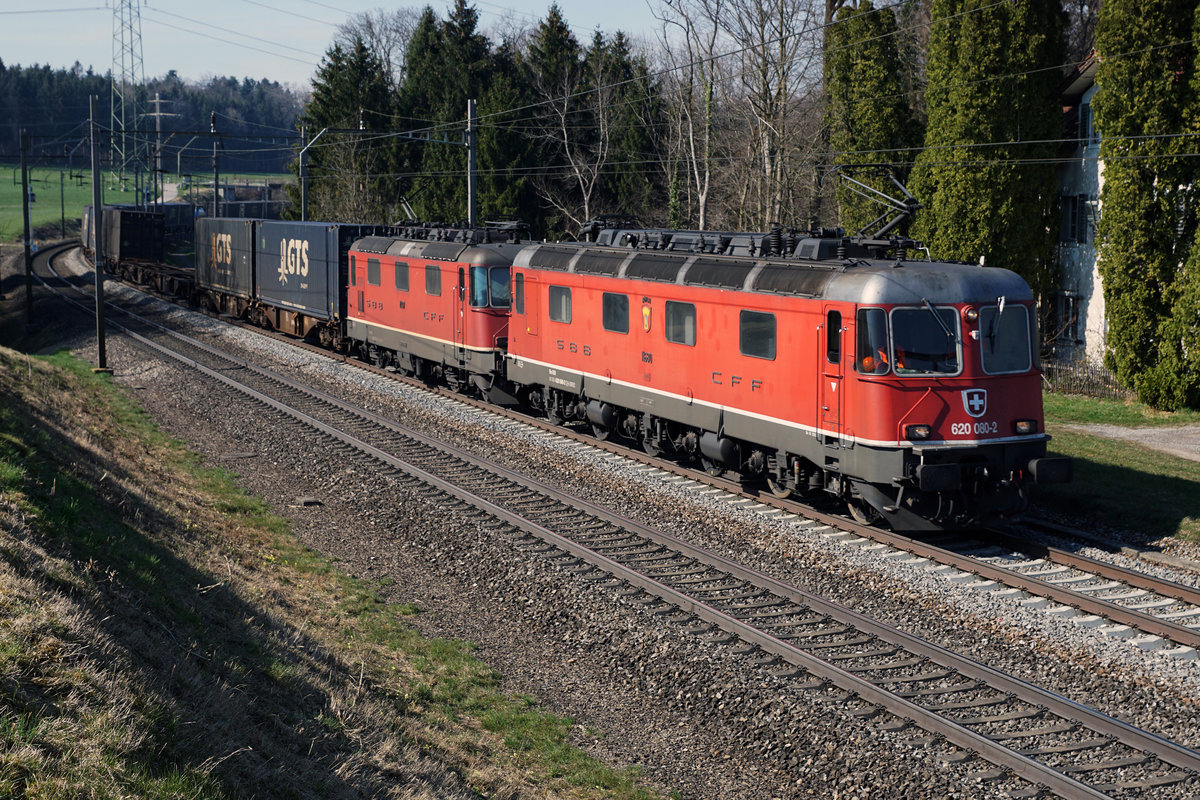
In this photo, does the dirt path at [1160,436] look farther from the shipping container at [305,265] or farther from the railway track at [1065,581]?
the shipping container at [305,265]

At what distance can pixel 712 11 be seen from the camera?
38625 mm

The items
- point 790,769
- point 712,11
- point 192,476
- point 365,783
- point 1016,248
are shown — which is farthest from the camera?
point 712,11

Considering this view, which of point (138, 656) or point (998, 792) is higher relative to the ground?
point (138, 656)

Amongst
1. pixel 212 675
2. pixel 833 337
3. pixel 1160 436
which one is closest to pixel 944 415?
pixel 833 337

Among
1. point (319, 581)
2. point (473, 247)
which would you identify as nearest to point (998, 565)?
point (319, 581)

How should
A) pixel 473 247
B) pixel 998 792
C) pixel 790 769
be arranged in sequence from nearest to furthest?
pixel 998 792, pixel 790 769, pixel 473 247

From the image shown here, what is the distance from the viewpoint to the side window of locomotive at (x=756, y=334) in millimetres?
14797

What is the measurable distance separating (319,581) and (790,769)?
253 inches

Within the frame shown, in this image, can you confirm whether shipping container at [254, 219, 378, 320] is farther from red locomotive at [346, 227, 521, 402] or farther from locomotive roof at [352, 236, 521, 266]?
locomotive roof at [352, 236, 521, 266]

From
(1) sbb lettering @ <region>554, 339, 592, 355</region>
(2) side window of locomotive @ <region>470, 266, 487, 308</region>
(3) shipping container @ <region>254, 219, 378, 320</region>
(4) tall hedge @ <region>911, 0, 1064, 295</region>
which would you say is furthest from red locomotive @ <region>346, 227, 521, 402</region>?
(4) tall hedge @ <region>911, 0, 1064, 295</region>

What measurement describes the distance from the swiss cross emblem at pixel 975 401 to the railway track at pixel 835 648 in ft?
11.0

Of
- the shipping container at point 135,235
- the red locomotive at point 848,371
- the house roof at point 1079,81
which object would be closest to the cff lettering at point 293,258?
the red locomotive at point 848,371

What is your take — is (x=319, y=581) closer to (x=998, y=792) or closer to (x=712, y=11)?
(x=998, y=792)

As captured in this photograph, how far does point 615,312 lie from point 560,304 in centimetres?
203
